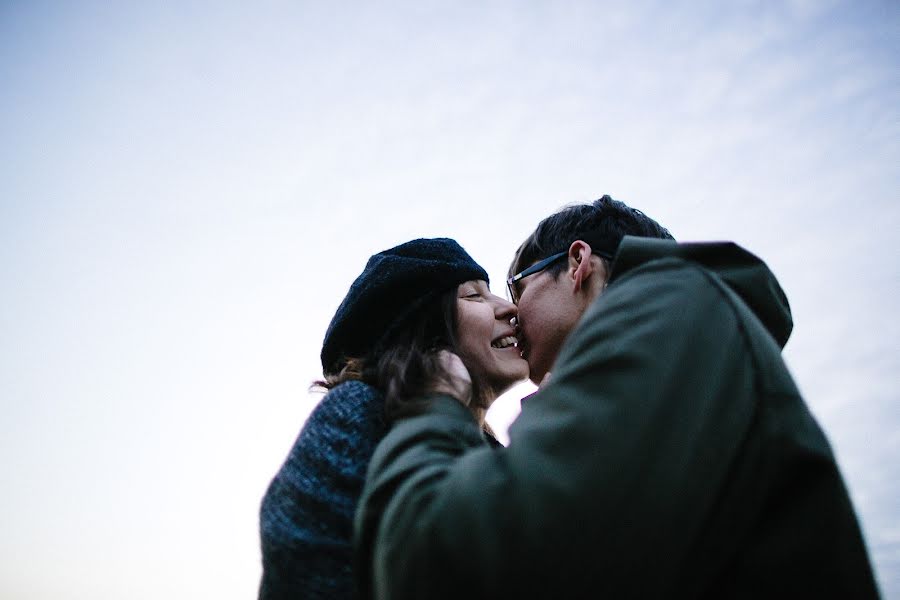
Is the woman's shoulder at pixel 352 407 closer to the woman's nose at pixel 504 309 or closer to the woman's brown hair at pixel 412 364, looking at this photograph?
the woman's brown hair at pixel 412 364

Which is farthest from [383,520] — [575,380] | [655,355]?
[655,355]

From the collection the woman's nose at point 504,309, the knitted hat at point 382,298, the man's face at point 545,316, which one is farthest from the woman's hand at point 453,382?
the man's face at point 545,316

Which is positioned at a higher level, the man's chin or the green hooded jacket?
the man's chin

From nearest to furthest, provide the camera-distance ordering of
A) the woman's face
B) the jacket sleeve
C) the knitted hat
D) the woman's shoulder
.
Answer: the jacket sleeve → the woman's shoulder → the knitted hat → the woman's face

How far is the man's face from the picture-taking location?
3082 mm

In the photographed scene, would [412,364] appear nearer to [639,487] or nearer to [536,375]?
[639,487]

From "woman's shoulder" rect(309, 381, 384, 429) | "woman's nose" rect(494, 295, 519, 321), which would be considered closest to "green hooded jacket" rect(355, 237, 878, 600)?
"woman's shoulder" rect(309, 381, 384, 429)

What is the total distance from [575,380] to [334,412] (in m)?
0.91

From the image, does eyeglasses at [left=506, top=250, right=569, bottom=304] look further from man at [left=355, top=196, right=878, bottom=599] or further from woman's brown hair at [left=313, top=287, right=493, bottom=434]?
man at [left=355, top=196, right=878, bottom=599]

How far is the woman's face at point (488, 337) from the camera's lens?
8.77 ft

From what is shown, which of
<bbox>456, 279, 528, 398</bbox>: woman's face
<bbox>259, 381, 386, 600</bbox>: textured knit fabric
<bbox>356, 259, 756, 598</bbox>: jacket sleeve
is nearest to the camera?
<bbox>356, 259, 756, 598</bbox>: jacket sleeve

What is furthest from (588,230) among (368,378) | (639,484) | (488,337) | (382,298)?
(639,484)

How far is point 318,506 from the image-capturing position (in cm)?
167

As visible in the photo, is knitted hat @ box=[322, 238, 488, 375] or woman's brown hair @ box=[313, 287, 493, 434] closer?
woman's brown hair @ box=[313, 287, 493, 434]
